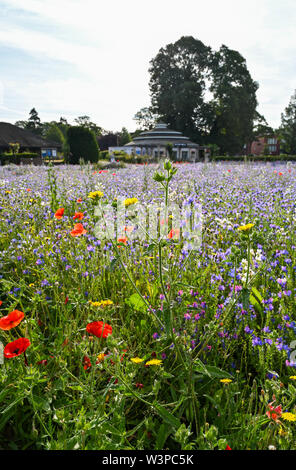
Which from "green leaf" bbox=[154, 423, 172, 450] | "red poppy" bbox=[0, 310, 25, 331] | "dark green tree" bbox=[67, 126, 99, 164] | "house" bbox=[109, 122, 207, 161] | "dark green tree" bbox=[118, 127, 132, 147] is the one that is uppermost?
"dark green tree" bbox=[118, 127, 132, 147]

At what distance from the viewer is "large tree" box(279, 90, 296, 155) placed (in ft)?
195

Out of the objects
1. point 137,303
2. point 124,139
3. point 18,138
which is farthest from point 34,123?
point 137,303

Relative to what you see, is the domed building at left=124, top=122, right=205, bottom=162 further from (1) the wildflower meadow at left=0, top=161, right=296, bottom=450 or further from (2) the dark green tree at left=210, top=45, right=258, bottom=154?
(1) the wildflower meadow at left=0, top=161, right=296, bottom=450

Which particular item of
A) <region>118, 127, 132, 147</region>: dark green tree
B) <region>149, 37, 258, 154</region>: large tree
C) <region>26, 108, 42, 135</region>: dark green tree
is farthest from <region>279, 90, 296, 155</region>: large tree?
<region>26, 108, 42, 135</region>: dark green tree

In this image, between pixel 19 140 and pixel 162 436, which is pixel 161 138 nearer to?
pixel 19 140

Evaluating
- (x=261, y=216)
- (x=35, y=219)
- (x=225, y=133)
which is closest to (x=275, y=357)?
(x=261, y=216)

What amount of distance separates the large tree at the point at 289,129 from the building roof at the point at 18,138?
39620 millimetres

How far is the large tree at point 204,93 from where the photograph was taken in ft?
150

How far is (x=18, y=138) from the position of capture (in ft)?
138

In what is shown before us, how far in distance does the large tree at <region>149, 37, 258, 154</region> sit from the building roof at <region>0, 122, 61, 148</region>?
55.8 feet

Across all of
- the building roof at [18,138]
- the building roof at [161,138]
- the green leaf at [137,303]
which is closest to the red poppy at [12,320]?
the green leaf at [137,303]

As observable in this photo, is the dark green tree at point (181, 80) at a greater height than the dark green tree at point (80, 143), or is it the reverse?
the dark green tree at point (181, 80)

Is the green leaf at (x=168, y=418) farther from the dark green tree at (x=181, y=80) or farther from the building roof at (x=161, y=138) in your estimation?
the dark green tree at (x=181, y=80)
